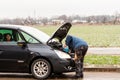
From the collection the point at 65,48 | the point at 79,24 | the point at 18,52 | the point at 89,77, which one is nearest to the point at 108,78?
the point at 89,77

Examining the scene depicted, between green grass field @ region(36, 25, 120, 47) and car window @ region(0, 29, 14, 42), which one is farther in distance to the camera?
green grass field @ region(36, 25, 120, 47)

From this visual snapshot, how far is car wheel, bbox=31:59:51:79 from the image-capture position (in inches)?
473

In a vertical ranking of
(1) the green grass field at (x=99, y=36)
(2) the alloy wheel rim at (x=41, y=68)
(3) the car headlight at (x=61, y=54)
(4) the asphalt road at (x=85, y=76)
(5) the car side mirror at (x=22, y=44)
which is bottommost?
(1) the green grass field at (x=99, y=36)

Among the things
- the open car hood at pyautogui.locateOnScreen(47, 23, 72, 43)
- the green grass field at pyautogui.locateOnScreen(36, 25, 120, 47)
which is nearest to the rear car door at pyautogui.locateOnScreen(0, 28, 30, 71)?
the open car hood at pyautogui.locateOnScreen(47, 23, 72, 43)

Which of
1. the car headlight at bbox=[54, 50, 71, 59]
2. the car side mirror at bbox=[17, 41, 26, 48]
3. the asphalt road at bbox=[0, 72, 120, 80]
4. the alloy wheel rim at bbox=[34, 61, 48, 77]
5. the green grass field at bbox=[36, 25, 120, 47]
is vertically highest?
the car side mirror at bbox=[17, 41, 26, 48]

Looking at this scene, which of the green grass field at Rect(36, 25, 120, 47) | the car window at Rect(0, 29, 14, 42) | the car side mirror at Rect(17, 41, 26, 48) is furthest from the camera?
the green grass field at Rect(36, 25, 120, 47)

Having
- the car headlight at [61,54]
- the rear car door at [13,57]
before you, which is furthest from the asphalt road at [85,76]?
the car headlight at [61,54]

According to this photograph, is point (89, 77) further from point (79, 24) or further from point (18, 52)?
point (79, 24)

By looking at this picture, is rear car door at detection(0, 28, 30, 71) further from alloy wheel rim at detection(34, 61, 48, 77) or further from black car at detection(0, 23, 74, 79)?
alloy wheel rim at detection(34, 61, 48, 77)

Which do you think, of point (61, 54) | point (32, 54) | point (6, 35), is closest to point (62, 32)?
point (61, 54)

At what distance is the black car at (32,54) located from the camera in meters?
12.0

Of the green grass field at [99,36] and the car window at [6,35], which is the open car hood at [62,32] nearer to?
the car window at [6,35]

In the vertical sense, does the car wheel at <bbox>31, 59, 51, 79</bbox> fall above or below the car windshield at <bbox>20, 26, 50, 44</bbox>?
below

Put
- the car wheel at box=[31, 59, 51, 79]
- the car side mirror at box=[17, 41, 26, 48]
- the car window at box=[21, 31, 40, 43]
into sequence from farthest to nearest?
the car window at box=[21, 31, 40, 43] → the car side mirror at box=[17, 41, 26, 48] → the car wheel at box=[31, 59, 51, 79]
